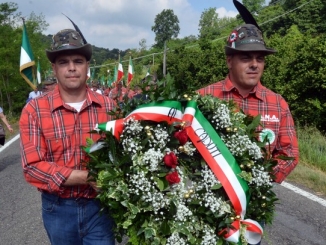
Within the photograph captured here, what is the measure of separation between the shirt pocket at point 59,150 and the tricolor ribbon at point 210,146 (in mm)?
407

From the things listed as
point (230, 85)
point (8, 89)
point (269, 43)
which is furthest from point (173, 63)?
point (230, 85)

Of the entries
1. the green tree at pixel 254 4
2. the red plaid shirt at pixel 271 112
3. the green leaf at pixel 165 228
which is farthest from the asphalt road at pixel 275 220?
the green tree at pixel 254 4

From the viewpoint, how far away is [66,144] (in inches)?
108

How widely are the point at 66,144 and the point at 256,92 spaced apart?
136 cm

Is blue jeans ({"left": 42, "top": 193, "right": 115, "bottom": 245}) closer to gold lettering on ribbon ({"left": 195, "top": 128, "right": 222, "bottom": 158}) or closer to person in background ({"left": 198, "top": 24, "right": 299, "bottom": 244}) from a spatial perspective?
gold lettering on ribbon ({"left": 195, "top": 128, "right": 222, "bottom": 158})

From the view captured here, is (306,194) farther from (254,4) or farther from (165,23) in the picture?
(165,23)

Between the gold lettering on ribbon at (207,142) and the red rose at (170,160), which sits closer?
the red rose at (170,160)

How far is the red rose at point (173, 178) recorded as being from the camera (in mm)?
2242

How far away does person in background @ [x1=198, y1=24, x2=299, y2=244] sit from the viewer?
2941 millimetres

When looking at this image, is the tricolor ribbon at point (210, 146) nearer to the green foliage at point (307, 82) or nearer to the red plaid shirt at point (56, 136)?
the red plaid shirt at point (56, 136)

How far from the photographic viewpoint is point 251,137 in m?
2.50

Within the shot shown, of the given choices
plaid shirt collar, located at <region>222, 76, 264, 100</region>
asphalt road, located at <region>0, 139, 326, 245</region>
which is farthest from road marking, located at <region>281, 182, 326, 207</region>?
plaid shirt collar, located at <region>222, 76, 264, 100</region>

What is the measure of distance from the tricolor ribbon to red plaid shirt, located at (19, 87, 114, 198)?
0.39m

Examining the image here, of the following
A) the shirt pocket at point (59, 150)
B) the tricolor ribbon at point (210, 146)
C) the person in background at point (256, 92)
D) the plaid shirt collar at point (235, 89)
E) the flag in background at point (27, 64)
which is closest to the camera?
the tricolor ribbon at point (210, 146)
